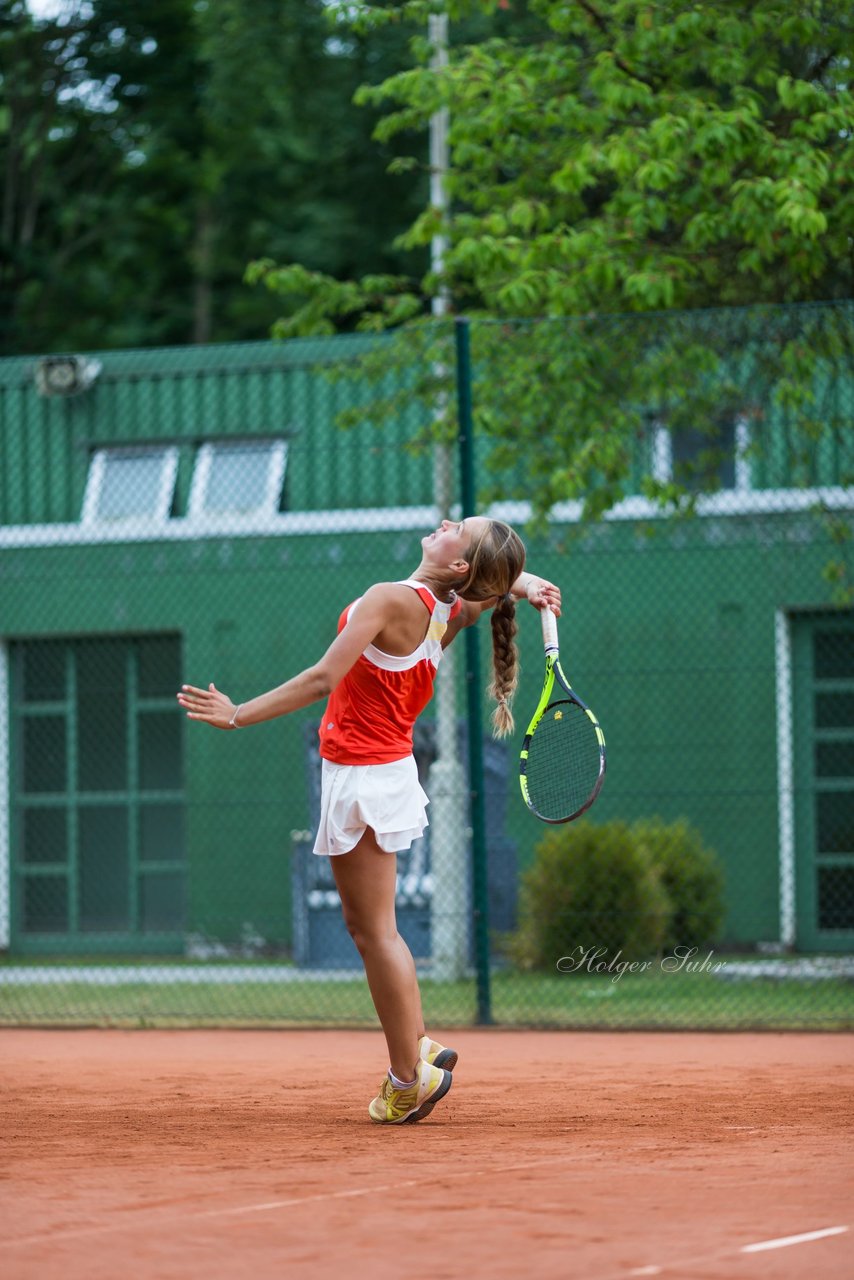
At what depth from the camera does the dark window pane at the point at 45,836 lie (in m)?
15.0

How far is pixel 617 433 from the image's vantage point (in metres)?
10.3

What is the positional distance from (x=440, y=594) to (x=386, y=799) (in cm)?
64

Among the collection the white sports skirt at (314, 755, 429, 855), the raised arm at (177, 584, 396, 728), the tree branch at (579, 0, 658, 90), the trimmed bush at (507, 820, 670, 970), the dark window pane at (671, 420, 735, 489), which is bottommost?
the trimmed bush at (507, 820, 670, 970)

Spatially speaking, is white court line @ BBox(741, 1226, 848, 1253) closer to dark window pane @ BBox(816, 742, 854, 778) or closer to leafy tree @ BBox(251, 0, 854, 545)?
leafy tree @ BBox(251, 0, 854, 545)

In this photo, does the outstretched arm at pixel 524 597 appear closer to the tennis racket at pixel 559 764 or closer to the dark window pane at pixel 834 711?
the tennis racket at pixel 559 764

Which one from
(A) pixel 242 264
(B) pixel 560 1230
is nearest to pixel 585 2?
(B) pixel 560 1230

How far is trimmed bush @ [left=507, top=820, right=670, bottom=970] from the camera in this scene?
36.9ft

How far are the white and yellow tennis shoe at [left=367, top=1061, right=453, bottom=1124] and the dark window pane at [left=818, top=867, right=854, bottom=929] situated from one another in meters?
7.48

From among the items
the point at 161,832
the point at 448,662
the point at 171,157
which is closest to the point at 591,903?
the point at 448,662

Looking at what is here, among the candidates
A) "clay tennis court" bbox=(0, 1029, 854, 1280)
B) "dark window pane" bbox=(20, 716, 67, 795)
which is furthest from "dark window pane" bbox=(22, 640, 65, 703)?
"clay tennis court" bbox=(0, 1029, 854, 1280)

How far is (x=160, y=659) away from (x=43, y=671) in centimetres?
93

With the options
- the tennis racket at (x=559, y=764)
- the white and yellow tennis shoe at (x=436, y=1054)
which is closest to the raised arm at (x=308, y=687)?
the tennis racket at (x=559, y=764)

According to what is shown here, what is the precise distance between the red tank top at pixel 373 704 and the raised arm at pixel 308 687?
0.12 metres

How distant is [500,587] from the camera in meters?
5.91
